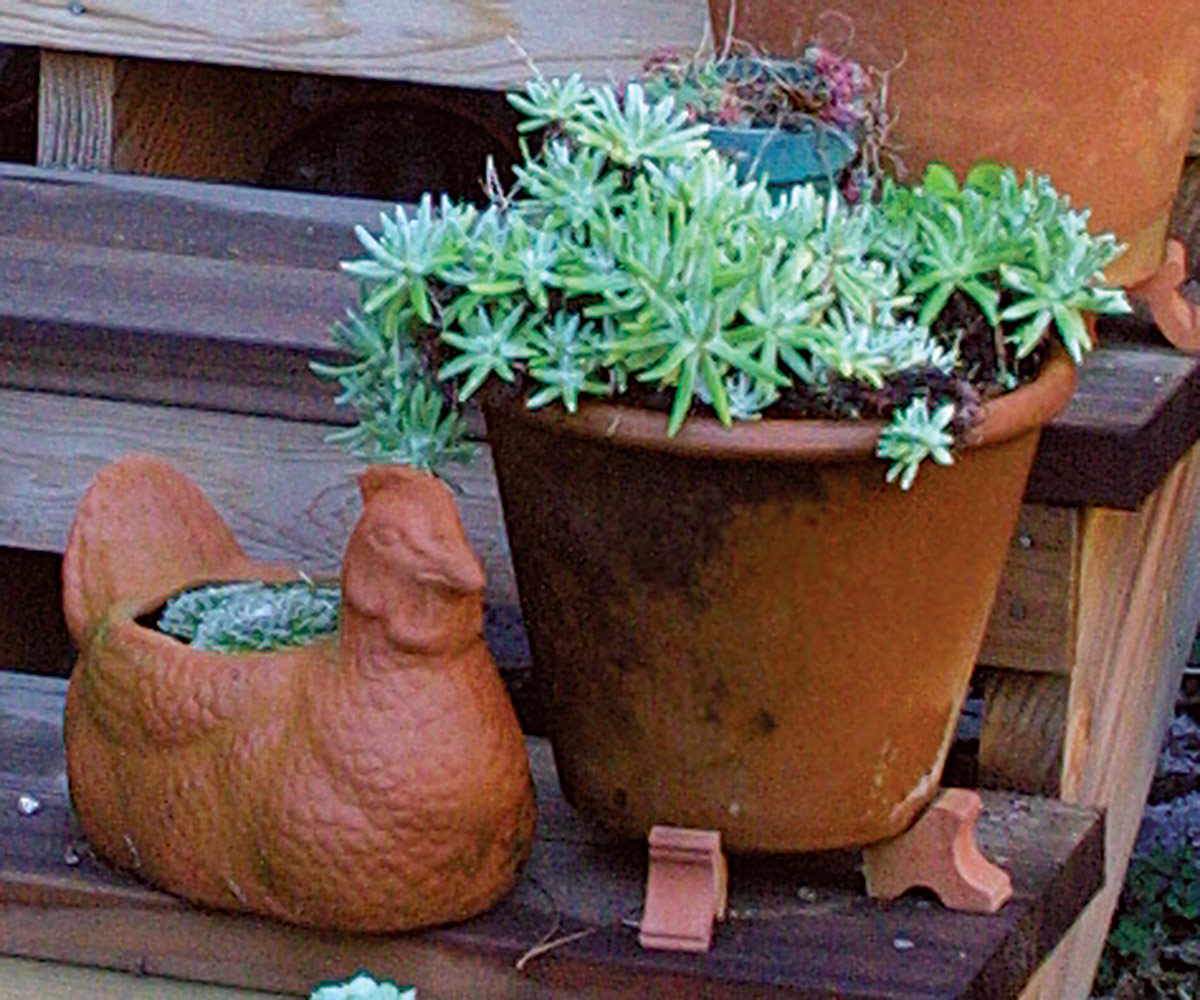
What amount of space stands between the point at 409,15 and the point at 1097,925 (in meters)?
1.11

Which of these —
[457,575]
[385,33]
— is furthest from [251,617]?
[385,33]

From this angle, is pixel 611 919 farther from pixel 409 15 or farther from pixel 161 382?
pixel 409 15

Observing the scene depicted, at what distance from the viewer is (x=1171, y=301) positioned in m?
2.18

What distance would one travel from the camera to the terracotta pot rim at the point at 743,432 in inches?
61.0

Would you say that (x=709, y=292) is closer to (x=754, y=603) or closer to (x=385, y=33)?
(x=754, y=603)

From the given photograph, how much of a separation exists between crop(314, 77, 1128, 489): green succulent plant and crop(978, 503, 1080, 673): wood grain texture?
249 mm

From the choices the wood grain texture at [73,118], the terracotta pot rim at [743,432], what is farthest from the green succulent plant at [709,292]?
the wood grain texture at [73,118]

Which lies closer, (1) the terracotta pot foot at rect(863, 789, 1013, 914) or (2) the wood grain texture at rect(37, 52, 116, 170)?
(1) the terracotta pot foot at rect(863, 789, 1013, 914)

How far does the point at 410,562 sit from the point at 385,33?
1069mm

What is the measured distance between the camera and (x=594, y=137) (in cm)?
160

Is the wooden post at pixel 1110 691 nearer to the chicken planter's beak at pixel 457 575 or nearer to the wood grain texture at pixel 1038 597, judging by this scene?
the wood grain texture at pixel 1038 597

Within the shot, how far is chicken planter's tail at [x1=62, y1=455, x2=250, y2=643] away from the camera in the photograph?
1822 millimetres

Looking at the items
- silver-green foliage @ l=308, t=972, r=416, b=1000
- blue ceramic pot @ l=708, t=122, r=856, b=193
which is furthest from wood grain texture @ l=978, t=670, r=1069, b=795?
silver-green foliage @ l=308, t=972, r=416, b=1000

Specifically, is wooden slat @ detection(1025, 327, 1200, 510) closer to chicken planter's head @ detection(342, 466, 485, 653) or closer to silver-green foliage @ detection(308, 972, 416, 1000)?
chicken planter's head @ detection(342, 466, 485, 653)
